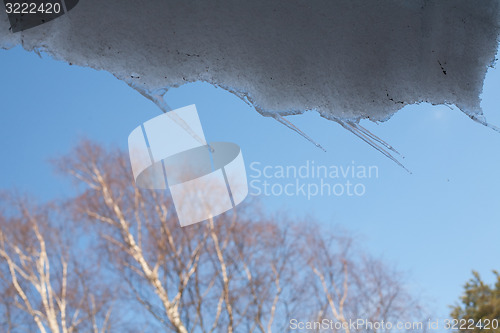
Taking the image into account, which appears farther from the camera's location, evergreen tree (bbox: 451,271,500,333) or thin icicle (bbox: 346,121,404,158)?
evergreen tree (bbox: 451,271,500,333)

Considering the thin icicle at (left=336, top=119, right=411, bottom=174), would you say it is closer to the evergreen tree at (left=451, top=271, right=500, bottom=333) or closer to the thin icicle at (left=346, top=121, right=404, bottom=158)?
the thin icicle at (left=346, top=121, right=404, bottom=158)

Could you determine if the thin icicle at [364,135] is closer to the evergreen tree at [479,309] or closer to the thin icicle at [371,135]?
the thin icicle at [371,135]

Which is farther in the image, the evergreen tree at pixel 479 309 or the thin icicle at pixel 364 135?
the evergreen tree at pixel 479 309

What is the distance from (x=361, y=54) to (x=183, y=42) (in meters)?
0.19

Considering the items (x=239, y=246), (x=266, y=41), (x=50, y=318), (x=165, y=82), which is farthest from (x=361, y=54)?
(x=50, y=318)

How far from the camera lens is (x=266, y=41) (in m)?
0.43

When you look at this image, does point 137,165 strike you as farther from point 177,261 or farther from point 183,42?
point 183,42

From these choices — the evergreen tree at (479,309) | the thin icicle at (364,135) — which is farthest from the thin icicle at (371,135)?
the evergreen tree at (479,309)

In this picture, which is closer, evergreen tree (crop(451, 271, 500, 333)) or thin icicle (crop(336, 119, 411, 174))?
thin icicle (crop(336, 119, 411, 174))

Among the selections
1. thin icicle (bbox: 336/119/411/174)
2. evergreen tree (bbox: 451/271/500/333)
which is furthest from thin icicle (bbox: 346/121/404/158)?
evergreen tree (bbox: 451/271/500/333)

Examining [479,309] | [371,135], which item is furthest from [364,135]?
[479,309]

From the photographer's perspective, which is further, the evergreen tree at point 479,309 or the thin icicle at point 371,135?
the evergreen tree at point 479,309

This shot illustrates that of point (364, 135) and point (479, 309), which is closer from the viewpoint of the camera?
point (364, 135)

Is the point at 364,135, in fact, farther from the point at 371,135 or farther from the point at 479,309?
the point at 479,309
